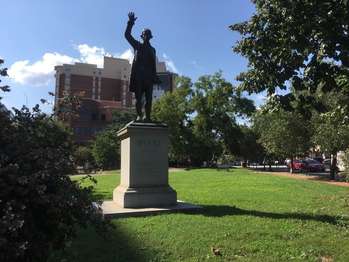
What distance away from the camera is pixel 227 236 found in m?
7.45

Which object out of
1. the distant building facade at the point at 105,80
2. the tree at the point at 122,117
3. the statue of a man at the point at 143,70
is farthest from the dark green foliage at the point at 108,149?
the statue of a man at the point at 143,70

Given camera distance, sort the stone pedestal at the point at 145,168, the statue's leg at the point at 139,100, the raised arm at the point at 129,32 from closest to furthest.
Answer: the stone pedestal at the point at 145,168
the raised arm at the point at 129,32
the statue's leg at the point at 139,100

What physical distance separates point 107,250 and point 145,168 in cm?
456

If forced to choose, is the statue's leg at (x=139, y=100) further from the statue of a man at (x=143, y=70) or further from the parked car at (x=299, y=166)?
the parked car at (x=299, y=166)

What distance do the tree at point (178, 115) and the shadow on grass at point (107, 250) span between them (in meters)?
46.4

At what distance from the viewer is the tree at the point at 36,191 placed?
341cm

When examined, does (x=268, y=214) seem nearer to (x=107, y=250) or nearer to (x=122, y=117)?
(x=107, y=250)

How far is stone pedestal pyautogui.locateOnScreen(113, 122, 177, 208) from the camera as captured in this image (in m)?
10.8

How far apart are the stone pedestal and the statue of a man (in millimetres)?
792

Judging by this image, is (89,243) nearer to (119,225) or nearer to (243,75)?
(119,225)

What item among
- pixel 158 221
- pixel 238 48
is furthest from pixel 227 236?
pixel 238 48

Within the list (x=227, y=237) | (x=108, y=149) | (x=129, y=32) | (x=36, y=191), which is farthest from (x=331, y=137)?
(x=108, y=149)

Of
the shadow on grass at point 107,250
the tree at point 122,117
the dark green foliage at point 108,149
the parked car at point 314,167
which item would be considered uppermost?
the tree at point 122,117

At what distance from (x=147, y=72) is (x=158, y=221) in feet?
15.4
